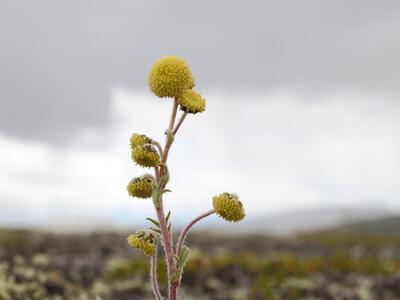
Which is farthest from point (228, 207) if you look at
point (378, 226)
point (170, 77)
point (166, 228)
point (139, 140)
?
point (378, 226)

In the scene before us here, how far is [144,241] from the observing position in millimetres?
3783

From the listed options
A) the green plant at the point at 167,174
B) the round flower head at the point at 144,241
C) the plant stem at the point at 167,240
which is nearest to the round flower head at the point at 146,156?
the green plant at the point at 167,174

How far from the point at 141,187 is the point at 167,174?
21 cm

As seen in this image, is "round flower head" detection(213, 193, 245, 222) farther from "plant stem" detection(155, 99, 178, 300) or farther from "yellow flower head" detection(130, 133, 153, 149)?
"yellow flower head" detection(130, 133, 153, 149)

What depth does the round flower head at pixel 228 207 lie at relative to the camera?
3.79 m

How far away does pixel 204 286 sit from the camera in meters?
11.3

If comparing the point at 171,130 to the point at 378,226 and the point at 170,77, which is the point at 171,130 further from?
the point at 378,226

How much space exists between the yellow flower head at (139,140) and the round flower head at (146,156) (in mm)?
74

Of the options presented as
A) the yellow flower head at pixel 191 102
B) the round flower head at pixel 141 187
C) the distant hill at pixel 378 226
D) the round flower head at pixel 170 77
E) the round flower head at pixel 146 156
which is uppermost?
the distant hill at pixel 378 226

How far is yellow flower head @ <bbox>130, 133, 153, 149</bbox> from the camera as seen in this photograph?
3.72 m

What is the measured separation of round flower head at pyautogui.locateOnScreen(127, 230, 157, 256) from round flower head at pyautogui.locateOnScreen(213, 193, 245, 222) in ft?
Result: 1.57

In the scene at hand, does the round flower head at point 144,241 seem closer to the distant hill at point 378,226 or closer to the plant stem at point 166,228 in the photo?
the plant stem at point 166,228

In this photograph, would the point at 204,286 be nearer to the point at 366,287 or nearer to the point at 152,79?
the point at 366,287

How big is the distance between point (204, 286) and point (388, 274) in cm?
558
